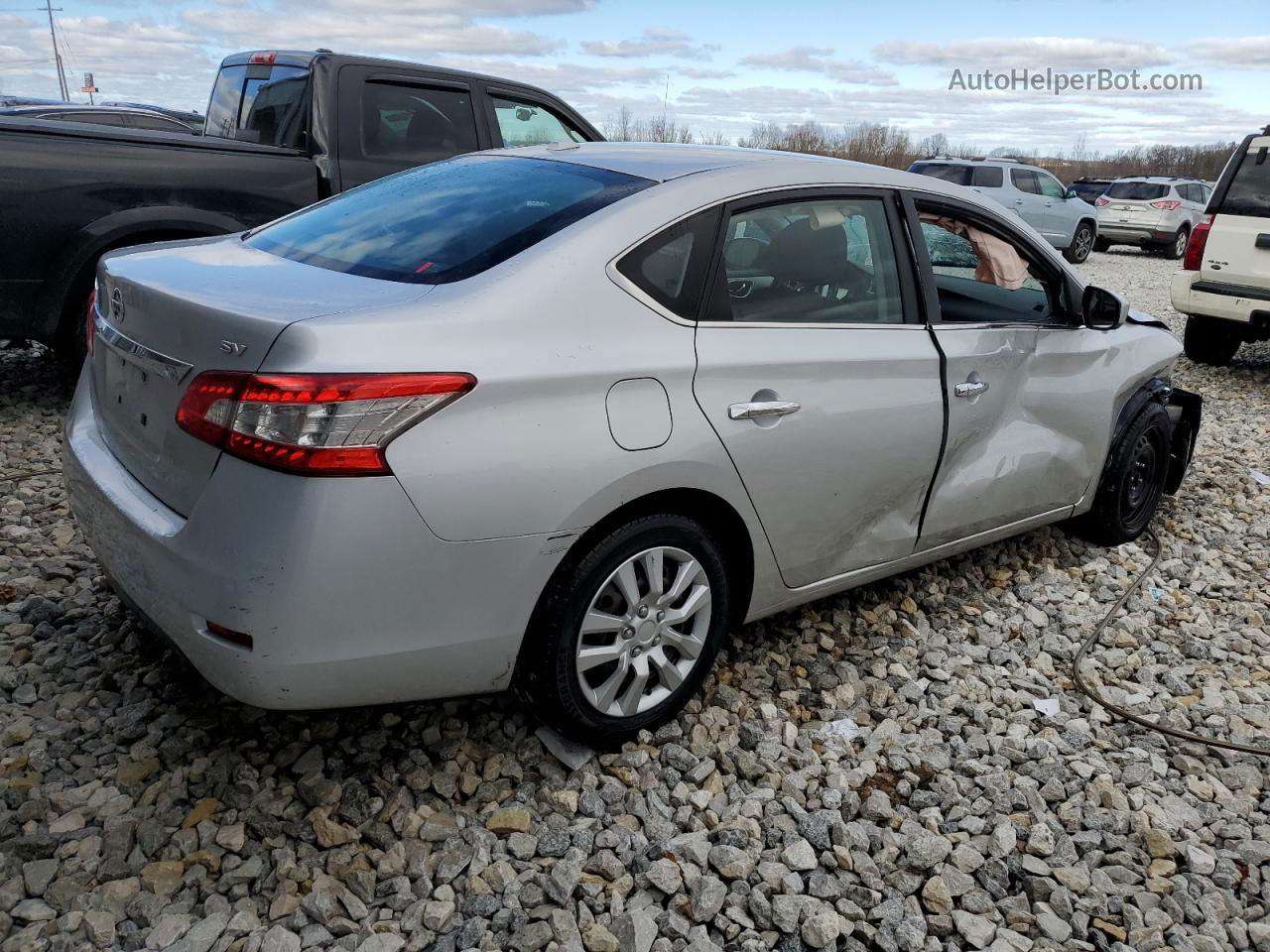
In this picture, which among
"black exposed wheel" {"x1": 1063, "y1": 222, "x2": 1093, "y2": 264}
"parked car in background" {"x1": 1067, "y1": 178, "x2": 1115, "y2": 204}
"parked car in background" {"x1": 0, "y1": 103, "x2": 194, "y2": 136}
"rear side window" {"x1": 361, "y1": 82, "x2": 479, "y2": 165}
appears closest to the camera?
"rear side window" {"x1": 361, "y1": 82, "x2": 479, "y2": 165}

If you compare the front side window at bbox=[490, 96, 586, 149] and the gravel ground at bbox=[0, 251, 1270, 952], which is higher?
the front side window at bbox=[490, 96, 586, 149]

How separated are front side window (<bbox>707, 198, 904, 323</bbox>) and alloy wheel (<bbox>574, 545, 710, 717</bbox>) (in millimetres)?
686

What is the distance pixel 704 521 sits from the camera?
2.81 m

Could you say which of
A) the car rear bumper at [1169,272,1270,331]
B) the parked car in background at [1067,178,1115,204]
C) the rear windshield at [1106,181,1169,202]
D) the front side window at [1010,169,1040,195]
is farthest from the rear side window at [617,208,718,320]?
the parked car in background at [1067,178,1115,204]

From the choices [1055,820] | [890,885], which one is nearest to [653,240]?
[890,885]

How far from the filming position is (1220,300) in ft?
26.1

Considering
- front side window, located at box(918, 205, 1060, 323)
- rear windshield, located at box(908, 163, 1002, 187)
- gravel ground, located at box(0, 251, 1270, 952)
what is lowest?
gravel ground, located at box(0, 251, 1270, 952)

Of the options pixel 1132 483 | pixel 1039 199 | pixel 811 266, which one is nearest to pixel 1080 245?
pixel 1039 199

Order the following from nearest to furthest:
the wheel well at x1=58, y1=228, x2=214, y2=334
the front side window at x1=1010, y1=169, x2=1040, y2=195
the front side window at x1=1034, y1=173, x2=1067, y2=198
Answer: the wheel well at x1=58, y1=228, x2=214, y2=334 → the front side window at x1=1010, y1=169, x2=1040, y2=195 → the front side window at x1=1034, y1=173, x2=1067, y2=198

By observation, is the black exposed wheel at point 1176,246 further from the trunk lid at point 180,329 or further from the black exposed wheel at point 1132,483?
the trunk lid at point 180,329

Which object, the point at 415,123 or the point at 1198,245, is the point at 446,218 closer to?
the point at 415,123

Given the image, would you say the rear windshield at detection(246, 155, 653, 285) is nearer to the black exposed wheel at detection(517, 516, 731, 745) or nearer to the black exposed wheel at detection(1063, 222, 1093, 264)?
the black exposed wheel at detection(517, 516, 731, 745)

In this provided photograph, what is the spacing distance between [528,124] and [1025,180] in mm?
14696

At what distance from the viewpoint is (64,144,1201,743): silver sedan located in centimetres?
217
